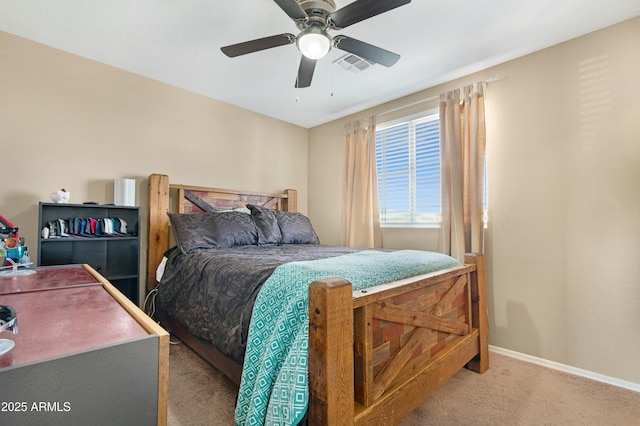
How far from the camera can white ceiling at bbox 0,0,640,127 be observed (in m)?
1.97

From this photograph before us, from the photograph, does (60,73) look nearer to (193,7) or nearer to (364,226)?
(193,7)

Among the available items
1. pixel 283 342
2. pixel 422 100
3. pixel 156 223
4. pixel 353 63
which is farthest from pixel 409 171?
pixel 156 223

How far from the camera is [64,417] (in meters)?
0.53

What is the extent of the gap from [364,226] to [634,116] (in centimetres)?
233

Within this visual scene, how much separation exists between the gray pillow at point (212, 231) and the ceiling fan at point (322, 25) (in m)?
1.44

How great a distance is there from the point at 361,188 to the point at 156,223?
2.24 meters

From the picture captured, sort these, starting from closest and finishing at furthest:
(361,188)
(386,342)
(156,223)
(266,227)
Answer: (386,342)
(156,223)
(266,227)
(361,188)

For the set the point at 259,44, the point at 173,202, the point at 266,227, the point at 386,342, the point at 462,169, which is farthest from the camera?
the point at 173,202

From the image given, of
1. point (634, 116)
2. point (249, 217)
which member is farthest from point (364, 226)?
point (634, 116)

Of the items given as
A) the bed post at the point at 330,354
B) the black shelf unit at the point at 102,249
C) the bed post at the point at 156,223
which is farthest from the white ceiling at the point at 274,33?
the bed post at the point at 330,354

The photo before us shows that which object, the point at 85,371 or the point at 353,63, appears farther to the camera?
the point at 353,63

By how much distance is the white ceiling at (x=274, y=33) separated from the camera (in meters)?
1.97

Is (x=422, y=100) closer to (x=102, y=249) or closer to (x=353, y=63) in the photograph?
(x=353, y=63)

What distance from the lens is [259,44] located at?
1.90m
